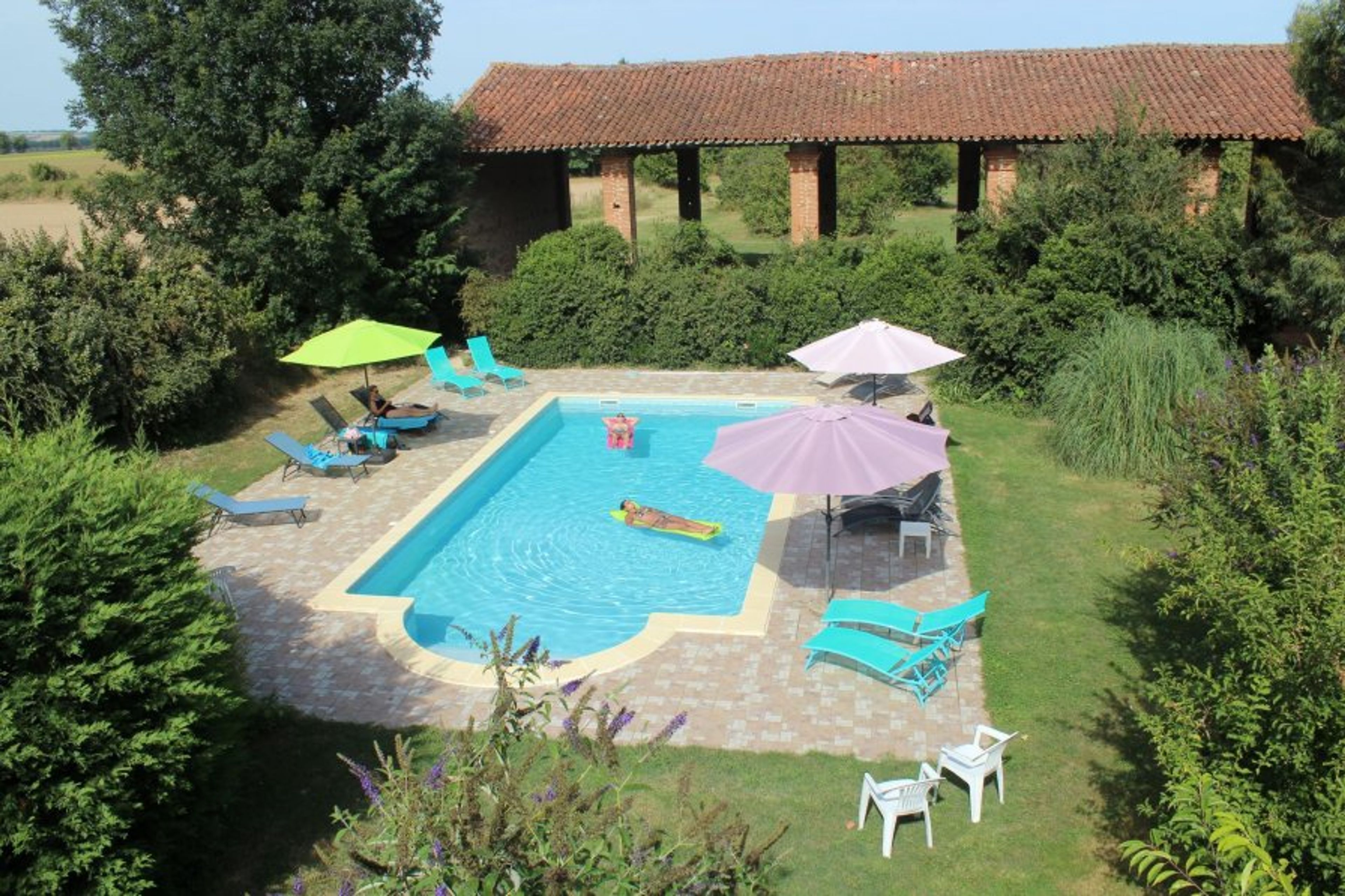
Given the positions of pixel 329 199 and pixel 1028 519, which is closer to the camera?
pixel 1028 519

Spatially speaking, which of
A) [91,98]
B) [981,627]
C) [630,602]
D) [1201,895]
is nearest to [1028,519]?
[981,627]

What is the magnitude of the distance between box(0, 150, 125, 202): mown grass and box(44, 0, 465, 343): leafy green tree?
1739cm

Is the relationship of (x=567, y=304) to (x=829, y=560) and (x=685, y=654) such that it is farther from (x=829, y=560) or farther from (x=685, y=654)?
(x=685, y=654)

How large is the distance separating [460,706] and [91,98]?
1605cm

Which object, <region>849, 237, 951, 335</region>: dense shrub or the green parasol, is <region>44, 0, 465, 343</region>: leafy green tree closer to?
the green parasol

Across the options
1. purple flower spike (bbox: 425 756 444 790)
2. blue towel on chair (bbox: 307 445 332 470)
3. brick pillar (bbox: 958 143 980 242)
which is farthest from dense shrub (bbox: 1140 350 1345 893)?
brick pillar (bbox: 958 143 980 242)

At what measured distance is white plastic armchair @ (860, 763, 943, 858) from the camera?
719 centimetres

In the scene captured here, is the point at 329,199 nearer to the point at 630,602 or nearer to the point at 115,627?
the point at 630,602

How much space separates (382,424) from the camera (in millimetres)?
16812

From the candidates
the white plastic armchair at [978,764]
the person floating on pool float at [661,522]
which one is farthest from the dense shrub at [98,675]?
the person floating on pool float at [661,522]

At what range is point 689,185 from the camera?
31969 mm

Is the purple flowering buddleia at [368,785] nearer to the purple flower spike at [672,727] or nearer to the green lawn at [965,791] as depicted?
the purple flower spike at [672,727]

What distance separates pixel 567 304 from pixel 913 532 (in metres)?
11.0

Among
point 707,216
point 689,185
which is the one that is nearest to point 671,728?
point 689,185
